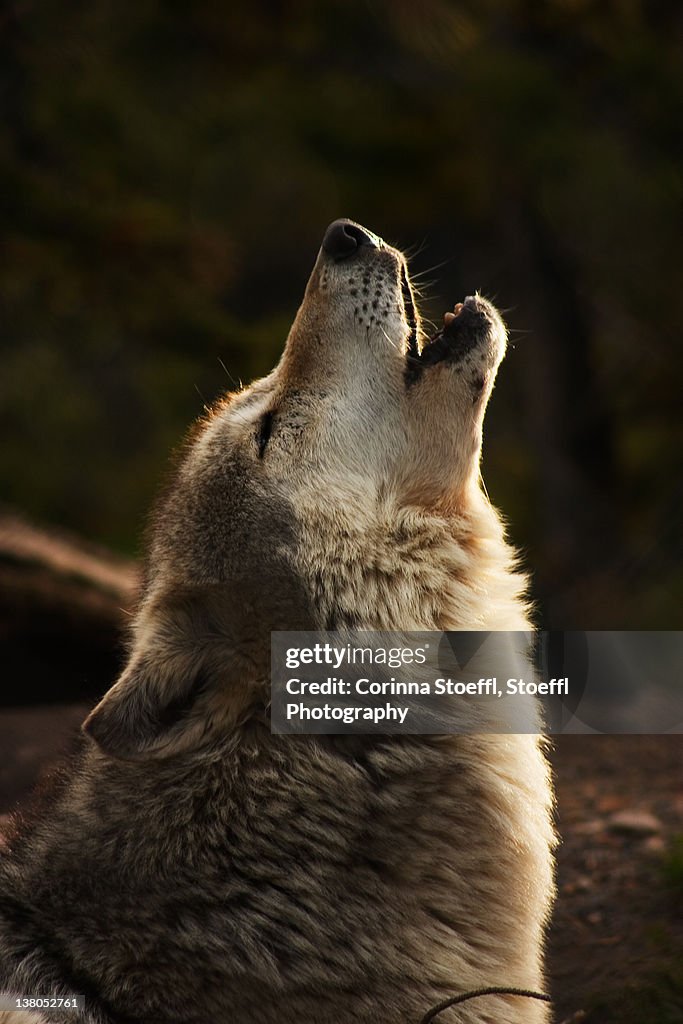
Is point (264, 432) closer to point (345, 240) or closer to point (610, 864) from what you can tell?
point (345, 240)

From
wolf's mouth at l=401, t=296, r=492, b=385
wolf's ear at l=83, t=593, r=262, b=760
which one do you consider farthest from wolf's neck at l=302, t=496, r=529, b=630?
wolf's mouth at l=401, t=296, r=492, b=385

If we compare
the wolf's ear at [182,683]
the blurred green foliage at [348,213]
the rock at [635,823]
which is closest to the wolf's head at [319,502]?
the wolf's ear at [182,683]

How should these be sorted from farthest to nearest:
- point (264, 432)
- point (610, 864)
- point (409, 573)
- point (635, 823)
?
point (635, 823), point (610, 864), point (264, 432), point (409, 573)

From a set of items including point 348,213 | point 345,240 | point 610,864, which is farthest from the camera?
point 348,213

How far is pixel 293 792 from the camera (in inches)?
120

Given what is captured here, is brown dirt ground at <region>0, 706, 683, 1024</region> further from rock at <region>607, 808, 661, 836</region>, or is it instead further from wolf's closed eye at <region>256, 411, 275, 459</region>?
wolf's closed eye at <region>256, 411, 275, 459</region>

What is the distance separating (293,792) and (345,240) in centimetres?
180

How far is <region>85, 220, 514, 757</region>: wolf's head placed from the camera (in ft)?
10.4

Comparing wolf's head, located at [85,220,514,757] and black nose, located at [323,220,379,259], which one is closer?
wolf's head, located at [85,220,514,757]

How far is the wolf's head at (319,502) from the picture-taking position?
10.4 ft

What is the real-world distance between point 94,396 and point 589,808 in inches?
378

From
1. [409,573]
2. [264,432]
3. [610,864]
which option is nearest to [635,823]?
[610,864]

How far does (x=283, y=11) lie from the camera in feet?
26.4

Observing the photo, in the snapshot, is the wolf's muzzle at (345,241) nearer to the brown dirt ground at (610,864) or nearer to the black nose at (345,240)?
the black nose at (345,240)
